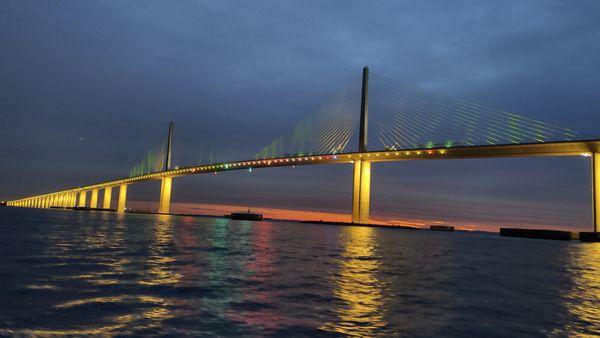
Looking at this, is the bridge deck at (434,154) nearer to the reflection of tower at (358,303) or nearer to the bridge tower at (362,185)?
the bridge tower at (362,185)

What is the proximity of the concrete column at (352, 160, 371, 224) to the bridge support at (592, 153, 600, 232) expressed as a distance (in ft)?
93.0

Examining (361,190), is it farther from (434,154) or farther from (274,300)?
(274,300)

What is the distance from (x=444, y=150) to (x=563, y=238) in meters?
27.5

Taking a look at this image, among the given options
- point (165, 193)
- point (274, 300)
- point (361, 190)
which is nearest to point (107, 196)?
point (165, 193)

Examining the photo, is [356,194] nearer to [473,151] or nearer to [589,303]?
[473,151]

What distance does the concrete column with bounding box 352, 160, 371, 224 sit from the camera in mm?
67875

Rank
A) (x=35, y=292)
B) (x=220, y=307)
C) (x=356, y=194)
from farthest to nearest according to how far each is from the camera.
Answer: (x=356, y=194) < (x=35, y=292) < (x=220, y=307)

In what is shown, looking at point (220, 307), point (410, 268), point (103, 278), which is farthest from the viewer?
point (410, 268)

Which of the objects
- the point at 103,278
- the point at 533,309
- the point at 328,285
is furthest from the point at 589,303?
the point at 103,278

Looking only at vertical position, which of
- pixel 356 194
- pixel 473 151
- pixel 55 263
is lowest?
pixel 55 263

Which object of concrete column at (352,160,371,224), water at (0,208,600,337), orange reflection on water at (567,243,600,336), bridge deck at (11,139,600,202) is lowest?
water at (0,208,600,337)

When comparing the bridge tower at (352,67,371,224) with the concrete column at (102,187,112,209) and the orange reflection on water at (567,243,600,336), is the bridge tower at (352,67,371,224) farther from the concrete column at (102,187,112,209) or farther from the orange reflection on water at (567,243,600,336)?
the concrete column at (102,187,112,209)

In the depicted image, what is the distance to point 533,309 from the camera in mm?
10047

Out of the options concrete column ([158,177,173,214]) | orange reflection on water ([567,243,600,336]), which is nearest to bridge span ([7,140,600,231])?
concrete column ([158,177,173,214])
